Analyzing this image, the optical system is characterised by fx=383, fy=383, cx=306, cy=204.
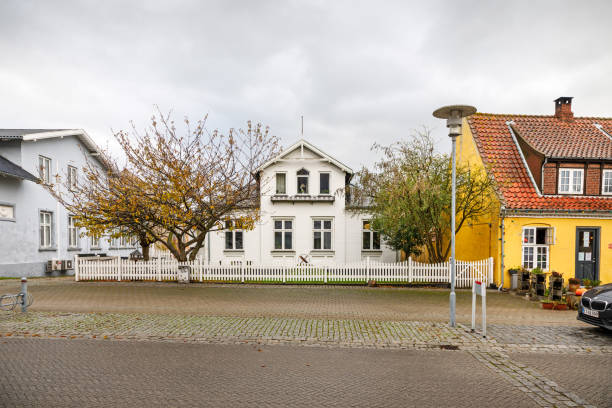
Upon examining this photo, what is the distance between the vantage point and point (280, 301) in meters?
12.1

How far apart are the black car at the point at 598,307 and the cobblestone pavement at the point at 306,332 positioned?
11.9 inches

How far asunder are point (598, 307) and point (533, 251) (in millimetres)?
7735

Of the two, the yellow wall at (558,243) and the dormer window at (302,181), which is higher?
the dormer window at (302,181)

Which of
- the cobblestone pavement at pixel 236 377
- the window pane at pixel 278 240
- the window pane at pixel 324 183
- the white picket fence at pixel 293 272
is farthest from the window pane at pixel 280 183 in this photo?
the cobblestone pavement at pixel 236 377

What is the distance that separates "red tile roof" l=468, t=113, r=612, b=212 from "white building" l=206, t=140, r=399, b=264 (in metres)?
7.66

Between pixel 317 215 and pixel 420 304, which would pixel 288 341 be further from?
pixel 317 215

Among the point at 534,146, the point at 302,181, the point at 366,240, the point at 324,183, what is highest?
the point at 534,146

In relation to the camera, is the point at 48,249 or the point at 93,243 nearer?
the point at 48,249

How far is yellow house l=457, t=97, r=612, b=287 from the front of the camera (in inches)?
605

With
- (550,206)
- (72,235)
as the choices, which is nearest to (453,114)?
(550,206)

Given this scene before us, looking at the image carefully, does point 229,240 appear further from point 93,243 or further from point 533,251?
point 533,251

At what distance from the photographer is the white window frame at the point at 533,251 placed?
1559 centimetres

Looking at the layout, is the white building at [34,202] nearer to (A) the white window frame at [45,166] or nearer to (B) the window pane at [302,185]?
(A) the white window frame at [45,166]

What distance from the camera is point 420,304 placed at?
11.9 meters
